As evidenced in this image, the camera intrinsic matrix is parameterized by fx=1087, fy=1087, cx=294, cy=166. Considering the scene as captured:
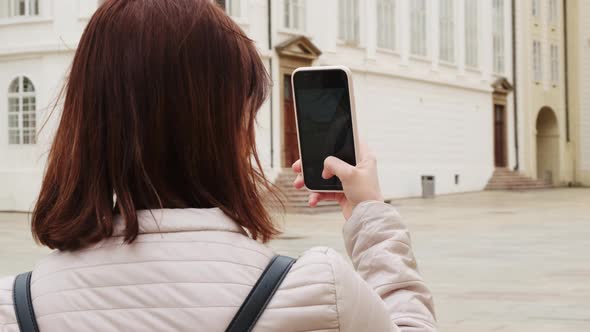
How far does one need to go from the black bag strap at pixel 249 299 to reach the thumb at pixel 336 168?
42 cm

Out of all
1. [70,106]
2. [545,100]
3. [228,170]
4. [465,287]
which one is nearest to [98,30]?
[70,106]

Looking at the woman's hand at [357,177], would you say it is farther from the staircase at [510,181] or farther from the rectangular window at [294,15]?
the staircase at [510,181]

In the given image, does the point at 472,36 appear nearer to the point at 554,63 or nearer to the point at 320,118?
the point at 554,63

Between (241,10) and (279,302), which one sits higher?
(241,10)

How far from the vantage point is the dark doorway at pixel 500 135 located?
43125 mm

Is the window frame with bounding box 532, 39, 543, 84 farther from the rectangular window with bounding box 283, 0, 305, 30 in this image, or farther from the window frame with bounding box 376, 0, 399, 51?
the rectangular window with bounding box 283, 0, 305, 30

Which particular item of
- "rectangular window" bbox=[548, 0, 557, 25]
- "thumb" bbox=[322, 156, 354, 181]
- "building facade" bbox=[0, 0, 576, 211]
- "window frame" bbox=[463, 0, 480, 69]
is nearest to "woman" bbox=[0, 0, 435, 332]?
"thumb" bbox=[322, 156, 354, 181]

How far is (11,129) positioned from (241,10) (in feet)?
22.1

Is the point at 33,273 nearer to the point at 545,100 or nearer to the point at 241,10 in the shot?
the point at 241,10

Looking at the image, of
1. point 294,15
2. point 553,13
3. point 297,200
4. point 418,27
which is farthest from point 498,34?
point 297,200

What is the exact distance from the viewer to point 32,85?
27484 millimetres

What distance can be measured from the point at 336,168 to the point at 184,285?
0.56m

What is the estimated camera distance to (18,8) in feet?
91.3

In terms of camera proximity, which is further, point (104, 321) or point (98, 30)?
point (98, 30)
